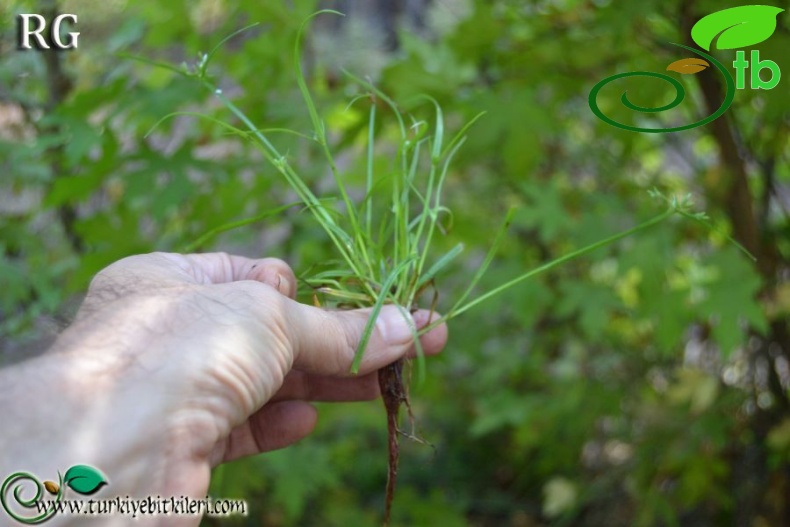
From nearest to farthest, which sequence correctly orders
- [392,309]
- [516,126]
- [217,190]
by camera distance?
1. [392,309]
2. [217,190]
3. [516,126]

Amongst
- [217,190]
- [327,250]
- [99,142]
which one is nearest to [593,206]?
[327,250]

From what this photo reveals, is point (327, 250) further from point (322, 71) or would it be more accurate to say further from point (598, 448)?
point (598, 448)

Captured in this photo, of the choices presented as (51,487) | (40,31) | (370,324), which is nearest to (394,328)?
(370,324)

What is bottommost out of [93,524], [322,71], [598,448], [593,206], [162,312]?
[598,448]

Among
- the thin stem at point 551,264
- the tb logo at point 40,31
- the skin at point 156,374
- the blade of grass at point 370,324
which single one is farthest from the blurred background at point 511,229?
the thin stem at point 551,264

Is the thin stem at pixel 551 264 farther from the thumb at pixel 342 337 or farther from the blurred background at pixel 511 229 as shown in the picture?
the blurred background at pixel 511 229

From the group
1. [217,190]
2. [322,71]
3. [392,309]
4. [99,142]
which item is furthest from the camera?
[322,71]
